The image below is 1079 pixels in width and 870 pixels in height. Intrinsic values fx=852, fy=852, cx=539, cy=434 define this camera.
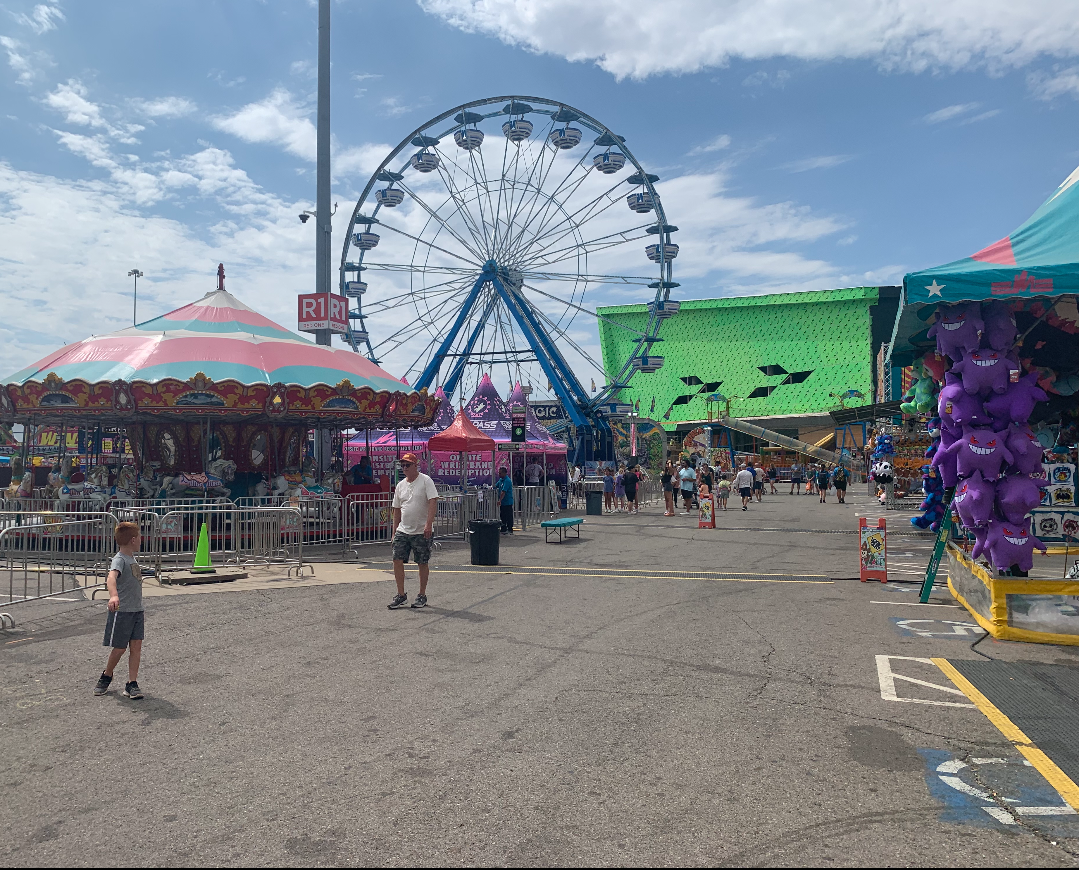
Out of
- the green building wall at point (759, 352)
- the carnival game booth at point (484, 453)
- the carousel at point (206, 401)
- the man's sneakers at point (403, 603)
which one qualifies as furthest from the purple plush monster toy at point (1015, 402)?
the green building wall at point (759, 352)

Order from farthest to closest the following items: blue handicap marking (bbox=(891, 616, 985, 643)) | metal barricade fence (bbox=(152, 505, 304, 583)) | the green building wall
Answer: the green building wall
metal barricade fence (bbox=(152, 505, 304, 583))
blue handicap marking (bbox=(891, 616, 985, 643))

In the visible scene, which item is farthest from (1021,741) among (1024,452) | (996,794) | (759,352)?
(759,352)

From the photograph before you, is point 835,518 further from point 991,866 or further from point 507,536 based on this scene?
point 991,866

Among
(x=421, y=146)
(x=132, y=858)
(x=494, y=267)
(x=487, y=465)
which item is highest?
(x=421, y=146)

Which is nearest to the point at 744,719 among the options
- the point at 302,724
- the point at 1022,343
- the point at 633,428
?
the point at 302,724

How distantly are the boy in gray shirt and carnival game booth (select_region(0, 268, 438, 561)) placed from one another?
7.56 m

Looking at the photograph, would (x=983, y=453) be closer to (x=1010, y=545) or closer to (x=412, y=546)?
(x=1010, y=545)

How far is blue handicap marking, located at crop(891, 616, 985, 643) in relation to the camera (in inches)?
301

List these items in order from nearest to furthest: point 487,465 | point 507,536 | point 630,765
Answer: point 630,765 → point 507,536 → point 487,465

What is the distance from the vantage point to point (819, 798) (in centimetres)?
395

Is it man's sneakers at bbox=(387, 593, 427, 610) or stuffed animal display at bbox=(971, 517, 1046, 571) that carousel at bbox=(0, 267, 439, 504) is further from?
stuffed animal display at bbox=(971, 517, 1046, 571)

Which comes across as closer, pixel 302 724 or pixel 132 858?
pixel 132 858

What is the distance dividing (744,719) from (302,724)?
8.75 feet

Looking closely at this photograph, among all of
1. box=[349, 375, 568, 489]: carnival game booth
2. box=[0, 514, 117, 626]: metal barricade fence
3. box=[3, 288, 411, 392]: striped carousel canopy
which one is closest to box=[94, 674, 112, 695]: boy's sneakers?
box=[0, 514, 117, 626]: metal barricade fence
